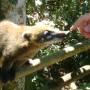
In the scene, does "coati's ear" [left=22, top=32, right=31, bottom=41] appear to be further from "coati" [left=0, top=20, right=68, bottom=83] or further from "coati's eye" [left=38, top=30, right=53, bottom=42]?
"coati's eye" [left=38, top=30, right=53, bottom=42]

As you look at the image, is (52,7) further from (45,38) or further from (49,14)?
(45,38)

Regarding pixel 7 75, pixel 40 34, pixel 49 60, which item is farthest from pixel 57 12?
pixel 49 60

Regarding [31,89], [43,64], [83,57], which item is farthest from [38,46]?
[83,57]

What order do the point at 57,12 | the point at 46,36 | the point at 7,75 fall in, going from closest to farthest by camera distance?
1. the point at 7,75
2. the point at 46,36
3. the point at 57,12

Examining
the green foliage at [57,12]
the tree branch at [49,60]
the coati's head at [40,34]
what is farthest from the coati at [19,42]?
the green foliage at [57,12]

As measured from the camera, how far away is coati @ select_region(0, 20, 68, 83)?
3451 millimetres

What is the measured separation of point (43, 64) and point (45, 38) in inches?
19.6

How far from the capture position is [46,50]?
5.77 m

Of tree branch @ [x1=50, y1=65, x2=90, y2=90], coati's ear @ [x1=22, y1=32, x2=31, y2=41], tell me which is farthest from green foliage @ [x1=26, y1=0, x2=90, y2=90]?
tree branch @ [x1=50, y1=65, x2=90, y2=90]

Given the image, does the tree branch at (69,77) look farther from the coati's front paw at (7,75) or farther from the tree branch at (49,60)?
the coati's front paw at (7,75)

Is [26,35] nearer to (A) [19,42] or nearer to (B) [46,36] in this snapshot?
(A) [19,42]

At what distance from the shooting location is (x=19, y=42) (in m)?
3.64

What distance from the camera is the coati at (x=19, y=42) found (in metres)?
3.45

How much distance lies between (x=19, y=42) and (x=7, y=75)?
39cm
